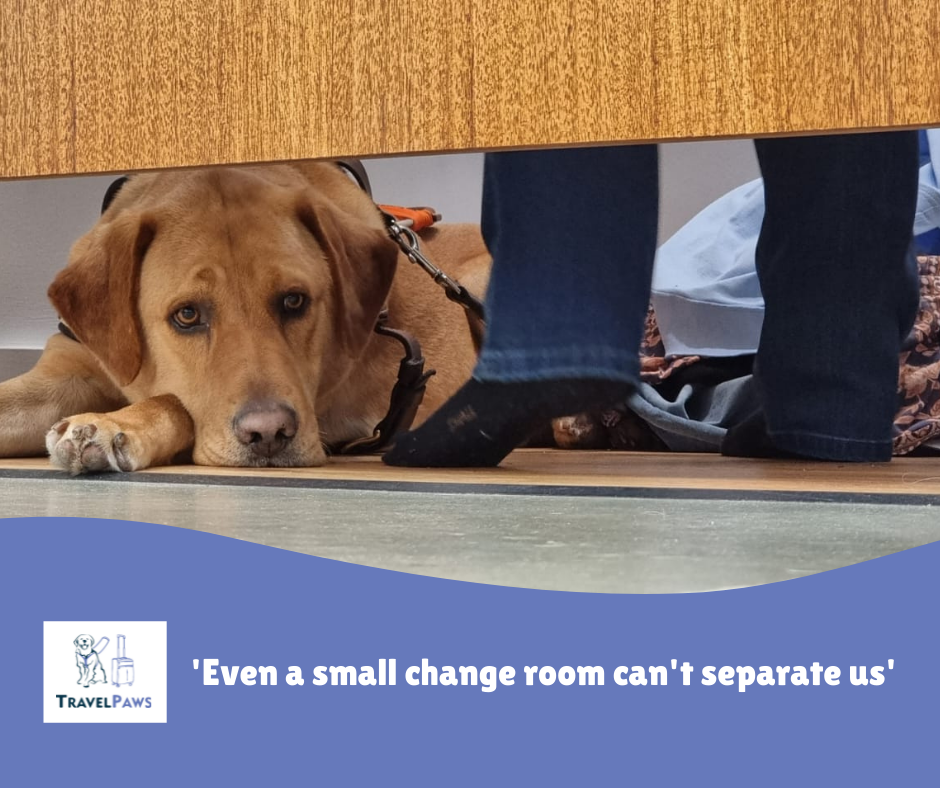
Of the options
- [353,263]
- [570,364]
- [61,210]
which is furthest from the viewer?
[61,210]

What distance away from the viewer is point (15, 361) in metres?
2.81

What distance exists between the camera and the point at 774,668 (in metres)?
0.57

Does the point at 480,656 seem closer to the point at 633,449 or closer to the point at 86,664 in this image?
the point at 86,664

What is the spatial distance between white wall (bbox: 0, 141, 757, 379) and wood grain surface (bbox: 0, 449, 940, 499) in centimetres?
133

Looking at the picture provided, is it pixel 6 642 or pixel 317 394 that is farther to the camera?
pixel 317 394

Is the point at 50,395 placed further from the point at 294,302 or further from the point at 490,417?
the point at 490,417

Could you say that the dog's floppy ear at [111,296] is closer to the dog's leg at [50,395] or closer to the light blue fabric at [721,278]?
the dog's leg at [50,395]

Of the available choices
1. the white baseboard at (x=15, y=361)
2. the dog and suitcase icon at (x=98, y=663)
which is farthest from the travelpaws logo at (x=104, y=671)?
the white baseboard at (x=15, y=361)

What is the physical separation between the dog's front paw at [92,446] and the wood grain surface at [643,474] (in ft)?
0.08

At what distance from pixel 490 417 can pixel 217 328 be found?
0.58 m

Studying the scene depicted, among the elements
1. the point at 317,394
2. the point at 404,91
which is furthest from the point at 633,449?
the point at 404,91

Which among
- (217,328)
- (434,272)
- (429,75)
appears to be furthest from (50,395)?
(429,75)

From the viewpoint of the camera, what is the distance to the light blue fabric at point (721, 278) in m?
2.15

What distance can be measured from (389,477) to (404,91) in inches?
19.7
